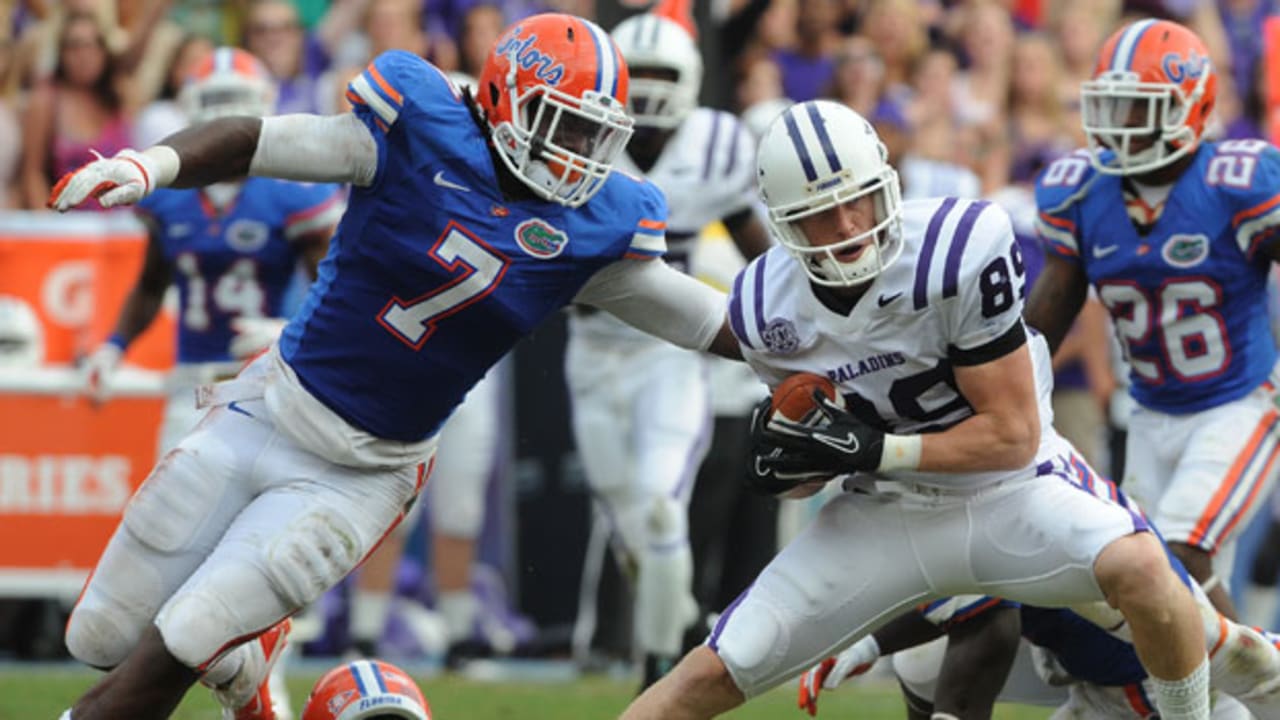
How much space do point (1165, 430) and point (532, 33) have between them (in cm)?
239

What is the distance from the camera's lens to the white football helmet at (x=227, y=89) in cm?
741

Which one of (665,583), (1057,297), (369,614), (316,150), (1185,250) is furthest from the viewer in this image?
(369,614)

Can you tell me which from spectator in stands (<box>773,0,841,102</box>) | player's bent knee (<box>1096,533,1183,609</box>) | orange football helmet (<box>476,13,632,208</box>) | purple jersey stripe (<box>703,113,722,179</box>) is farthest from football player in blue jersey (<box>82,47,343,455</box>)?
spectator in stands (<box>773,0,841,102</box>)

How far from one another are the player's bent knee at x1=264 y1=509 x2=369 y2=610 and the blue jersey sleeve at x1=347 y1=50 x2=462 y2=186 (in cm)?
76

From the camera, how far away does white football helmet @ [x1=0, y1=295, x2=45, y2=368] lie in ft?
29.3

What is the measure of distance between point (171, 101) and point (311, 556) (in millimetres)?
5113

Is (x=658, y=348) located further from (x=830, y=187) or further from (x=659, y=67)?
(x=830, y=187)

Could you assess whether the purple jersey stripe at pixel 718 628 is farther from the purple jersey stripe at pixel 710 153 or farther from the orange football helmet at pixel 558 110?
the purple jersey stripe at pixel 710 153

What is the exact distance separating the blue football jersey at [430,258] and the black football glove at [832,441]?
611 millimetres

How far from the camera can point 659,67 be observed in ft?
24.5

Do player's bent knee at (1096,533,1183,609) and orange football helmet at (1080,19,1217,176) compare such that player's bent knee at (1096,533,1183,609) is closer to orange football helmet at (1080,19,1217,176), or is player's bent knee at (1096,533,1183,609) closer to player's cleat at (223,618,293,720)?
orange football helmet at (1080,19,1217,176)

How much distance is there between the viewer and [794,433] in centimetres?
464

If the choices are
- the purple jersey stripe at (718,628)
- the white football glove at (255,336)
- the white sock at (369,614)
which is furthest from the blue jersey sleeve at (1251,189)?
the white sock at (369,614)

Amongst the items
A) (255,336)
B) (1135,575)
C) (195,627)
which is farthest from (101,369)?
(1135,575)
